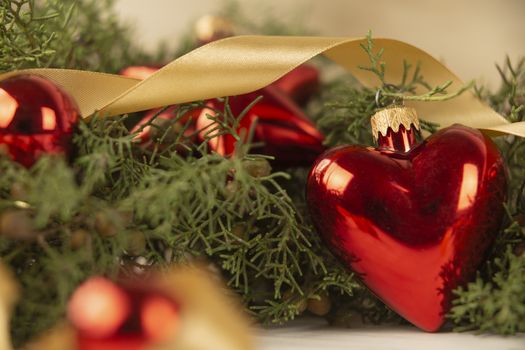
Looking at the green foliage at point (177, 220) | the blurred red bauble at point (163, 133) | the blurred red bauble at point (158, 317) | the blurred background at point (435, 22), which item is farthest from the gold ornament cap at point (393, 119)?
the blurred background at point (435, 22)

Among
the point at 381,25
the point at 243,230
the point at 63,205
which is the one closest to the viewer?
the point at 63,205

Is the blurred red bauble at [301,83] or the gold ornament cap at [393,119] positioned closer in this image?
the gold ornament cap at [393,119]

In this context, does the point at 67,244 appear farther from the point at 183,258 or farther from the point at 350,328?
the point at 350,328

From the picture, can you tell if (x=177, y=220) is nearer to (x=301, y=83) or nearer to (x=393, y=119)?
(x=393, y=119)

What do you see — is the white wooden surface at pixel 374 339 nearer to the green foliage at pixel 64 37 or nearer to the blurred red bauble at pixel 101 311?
the blurred red bauble at pixel 101 311

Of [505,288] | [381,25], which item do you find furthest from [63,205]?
[381,25]

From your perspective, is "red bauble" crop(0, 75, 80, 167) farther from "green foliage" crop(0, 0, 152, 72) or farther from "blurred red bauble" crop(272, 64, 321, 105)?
"blurred red bauble" crop(272, 64, 321, 105)

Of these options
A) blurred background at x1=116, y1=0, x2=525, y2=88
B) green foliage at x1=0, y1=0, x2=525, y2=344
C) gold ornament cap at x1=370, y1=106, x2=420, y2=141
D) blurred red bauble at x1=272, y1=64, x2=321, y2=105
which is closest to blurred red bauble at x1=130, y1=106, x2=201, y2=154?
green foliage at x1=0, y1=0, x2=525, y2=344
